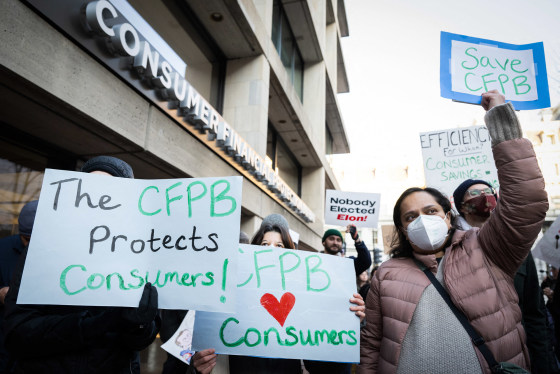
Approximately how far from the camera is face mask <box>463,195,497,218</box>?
237 cm

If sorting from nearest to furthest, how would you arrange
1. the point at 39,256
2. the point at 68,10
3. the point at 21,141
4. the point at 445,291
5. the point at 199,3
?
1. the point at 39,256
2. the point at 445,291
3. the point at 68,10
4. the point at 21,141
5. the point at 199,3

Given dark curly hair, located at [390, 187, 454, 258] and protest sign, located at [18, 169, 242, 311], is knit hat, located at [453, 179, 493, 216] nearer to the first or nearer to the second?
dark curly hair, located at [390, 187, 454, 258]

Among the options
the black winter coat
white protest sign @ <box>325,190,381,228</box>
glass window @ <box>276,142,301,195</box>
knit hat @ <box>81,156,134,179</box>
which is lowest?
the black winter coat

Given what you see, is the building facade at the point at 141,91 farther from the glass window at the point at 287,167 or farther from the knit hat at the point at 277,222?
the knit hat at the point at 277,222

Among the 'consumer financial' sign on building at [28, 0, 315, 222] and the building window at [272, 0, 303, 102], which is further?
the building window at [272, 0, 303, 102]

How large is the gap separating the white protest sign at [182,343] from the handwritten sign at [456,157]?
9.60ft

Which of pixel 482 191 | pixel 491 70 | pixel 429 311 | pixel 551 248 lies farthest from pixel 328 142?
pixel 429 311

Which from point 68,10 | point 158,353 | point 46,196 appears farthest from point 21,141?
point 158,353

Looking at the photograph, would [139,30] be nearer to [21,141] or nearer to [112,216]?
[21,141]

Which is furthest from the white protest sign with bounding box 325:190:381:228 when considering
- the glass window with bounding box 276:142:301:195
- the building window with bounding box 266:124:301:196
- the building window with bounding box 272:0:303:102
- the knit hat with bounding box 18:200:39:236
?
the building window with bounding box 272:0:303:102

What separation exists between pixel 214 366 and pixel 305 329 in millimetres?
471

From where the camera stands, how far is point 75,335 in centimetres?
129

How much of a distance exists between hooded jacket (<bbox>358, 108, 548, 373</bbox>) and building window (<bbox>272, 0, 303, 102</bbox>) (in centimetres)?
1001

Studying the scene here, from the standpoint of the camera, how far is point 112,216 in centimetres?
146
